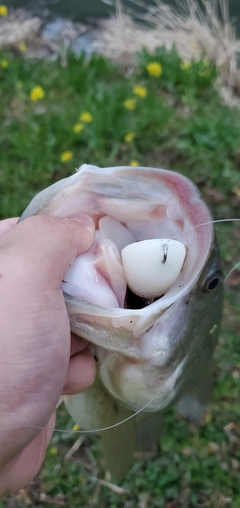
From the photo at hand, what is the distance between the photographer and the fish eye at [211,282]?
1.19 metres

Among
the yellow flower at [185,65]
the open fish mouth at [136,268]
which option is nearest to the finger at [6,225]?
the open fish mouth at [136,268]

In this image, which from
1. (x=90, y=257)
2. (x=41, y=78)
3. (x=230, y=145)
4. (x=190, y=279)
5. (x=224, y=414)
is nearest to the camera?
(x=190, y=279)

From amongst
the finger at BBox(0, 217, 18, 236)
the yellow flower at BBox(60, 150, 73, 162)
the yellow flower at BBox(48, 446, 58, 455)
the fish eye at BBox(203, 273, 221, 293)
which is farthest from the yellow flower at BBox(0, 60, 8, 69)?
the fish eye at BBox(203, 273, 221, 293)

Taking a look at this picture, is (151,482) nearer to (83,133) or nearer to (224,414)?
(224,414)

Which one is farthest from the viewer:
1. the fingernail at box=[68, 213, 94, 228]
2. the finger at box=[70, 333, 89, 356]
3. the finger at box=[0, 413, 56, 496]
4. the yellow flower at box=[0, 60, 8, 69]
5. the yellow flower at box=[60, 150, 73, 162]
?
the yellow flower at box=[0, 60, 8, 69]

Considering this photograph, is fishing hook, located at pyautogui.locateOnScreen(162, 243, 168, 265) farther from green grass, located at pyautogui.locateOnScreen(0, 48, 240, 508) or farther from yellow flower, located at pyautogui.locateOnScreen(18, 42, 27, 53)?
yellow flower, located at pyautogui.locateOnScreen(18, 42, 27, 53)

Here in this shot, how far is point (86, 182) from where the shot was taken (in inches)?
44.6

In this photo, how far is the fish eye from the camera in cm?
119

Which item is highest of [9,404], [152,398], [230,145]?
[9,404]

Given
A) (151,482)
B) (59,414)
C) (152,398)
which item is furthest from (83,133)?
(152,398)

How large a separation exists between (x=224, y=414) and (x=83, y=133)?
70.9 inches

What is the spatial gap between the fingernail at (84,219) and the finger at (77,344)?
282 millimetres

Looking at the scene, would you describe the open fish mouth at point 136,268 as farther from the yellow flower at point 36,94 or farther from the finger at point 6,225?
the yellow flower at point 36,94

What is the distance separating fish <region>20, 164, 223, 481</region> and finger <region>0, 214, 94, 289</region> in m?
0.05
